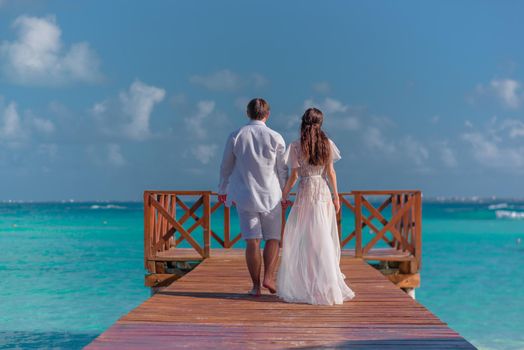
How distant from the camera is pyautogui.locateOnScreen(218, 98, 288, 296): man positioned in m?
6.49

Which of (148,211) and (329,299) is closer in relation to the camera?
(329,299)

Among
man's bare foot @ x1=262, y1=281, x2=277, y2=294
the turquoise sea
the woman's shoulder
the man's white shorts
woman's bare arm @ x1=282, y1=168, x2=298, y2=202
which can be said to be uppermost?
the woman's shoulder

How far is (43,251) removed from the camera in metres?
34.4

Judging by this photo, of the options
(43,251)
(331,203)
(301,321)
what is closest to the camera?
(301,321)

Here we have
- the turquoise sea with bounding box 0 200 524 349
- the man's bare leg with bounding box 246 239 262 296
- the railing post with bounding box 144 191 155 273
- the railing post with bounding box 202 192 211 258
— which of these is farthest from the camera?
the turquoise sea with bounding box 0 200 524 349

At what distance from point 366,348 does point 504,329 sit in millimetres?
12708

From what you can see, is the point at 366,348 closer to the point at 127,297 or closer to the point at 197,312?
Result: the point at 197,312

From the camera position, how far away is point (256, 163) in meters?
6.48

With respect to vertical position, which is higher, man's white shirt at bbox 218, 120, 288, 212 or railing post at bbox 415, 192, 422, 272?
man's white shirt at bbox 218, 120, 288, 212

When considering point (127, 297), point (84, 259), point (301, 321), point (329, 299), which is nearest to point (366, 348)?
point (301, 321)

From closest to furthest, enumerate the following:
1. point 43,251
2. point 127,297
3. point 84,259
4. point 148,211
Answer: point 148,211 < point 127,297 < point 84,259 < point 43,251

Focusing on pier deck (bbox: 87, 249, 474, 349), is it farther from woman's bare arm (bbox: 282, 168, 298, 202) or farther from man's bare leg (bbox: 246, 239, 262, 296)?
woman's bare arm (bbox: 282, 168, 298, 202)

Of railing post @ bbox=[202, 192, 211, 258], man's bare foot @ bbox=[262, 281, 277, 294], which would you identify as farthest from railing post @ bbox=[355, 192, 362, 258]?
man's bare foot @ bbox=[262, 281, 277, 294]

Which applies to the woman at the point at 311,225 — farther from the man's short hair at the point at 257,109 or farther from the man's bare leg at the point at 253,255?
the man's short hair at the point at 257,109
